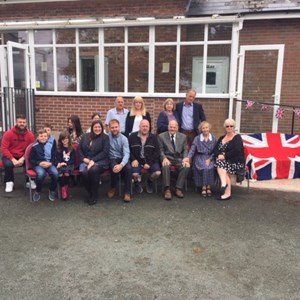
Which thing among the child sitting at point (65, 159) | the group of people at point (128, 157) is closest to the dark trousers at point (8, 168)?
the group of people at point (128, 157)

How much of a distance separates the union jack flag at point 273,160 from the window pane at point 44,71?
15.4ft

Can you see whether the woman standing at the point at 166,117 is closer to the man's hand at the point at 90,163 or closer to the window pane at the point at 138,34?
the man's hand at the point at 90,163

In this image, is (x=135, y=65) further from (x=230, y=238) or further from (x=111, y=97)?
(x=230, y=238)

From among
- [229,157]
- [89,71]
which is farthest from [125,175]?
[89,71]

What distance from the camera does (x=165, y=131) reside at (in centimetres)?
594

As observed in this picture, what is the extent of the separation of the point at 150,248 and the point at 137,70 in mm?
5089

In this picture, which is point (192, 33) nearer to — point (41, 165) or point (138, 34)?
point (138, 34)

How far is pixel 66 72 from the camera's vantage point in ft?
26.6

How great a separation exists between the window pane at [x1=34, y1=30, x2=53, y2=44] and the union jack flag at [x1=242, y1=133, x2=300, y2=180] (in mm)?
4996

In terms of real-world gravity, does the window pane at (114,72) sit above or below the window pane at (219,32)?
below

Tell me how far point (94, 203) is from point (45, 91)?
416 cm

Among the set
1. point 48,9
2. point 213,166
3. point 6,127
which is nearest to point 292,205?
point 213,166

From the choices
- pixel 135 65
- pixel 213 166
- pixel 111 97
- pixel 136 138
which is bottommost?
pixel 213 166

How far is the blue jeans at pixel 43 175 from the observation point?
5.02m
